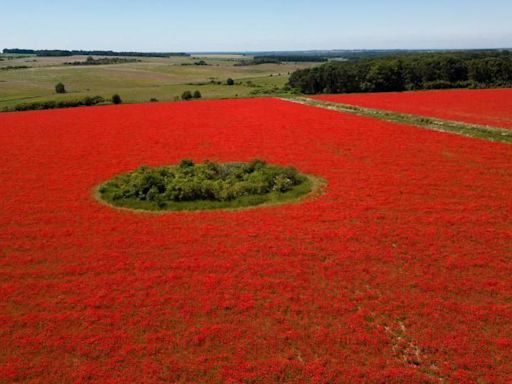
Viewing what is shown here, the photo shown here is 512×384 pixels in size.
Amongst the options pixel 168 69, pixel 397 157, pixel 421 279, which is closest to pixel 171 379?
pixel 421 279

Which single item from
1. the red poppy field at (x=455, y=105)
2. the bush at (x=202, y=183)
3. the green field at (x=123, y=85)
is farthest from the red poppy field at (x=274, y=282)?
the green field at (x=123, y=85)

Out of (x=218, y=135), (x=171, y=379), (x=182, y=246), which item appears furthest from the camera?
(x=218, y=135)

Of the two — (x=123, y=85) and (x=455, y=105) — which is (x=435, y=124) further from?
(x=123, y=85)

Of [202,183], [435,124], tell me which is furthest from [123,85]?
[202,183]

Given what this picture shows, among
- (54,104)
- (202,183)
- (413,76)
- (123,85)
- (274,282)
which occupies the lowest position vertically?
(274,282)

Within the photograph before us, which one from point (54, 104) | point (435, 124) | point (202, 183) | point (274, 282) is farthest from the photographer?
point (54, 104)

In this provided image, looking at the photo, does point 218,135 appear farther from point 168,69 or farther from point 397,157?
point 168,69
